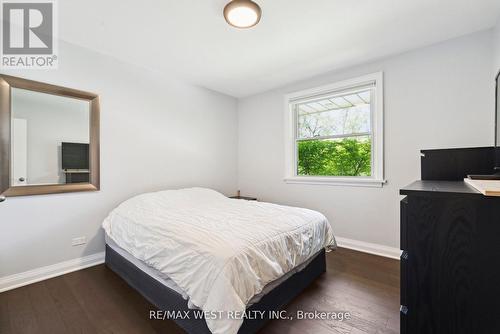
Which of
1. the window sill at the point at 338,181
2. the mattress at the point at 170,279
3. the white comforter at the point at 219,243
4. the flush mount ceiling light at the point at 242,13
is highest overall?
the flush mount ceiling light at the point at 242,13

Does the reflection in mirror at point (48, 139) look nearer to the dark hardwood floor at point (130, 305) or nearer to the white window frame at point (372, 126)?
the dark hardwood floor at point (130, 305)

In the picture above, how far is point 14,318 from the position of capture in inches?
65.9

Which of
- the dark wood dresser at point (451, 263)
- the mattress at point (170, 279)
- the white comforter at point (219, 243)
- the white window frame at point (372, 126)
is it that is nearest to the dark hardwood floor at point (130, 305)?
the mattress at point (170, 279)

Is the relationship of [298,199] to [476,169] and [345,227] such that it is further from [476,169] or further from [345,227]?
[476,169]

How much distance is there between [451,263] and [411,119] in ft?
7.34

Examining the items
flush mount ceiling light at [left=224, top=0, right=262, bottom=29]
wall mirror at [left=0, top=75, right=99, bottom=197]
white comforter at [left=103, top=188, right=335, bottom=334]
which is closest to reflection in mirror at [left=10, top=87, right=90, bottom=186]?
wall mirror at [left=0, top=75, right=99, bottom=197]

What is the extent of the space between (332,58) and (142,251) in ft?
9.89

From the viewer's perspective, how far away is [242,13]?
1.90 meters

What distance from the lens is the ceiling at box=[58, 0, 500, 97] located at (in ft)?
6.28

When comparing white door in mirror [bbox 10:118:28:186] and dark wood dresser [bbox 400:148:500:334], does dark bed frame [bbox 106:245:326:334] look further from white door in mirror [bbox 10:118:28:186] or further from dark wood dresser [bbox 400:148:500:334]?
white door in mirror [bbox 10:118:28:186]

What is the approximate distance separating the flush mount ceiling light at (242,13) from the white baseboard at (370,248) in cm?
293

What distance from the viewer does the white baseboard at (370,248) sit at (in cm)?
273

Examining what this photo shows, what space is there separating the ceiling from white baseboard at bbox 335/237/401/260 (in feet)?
7.93

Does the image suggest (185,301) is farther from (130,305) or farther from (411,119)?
(411,119)
